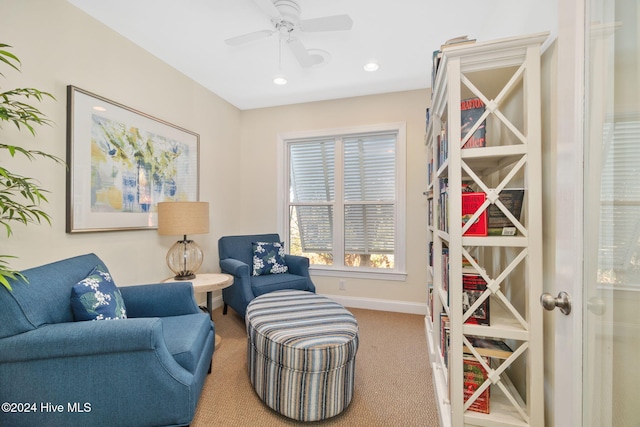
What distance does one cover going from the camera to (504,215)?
126cm

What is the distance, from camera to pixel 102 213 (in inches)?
82.1

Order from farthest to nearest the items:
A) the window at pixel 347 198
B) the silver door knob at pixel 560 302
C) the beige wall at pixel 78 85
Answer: the window at pixel 347 198 < the beige wall at pixel 78 85 < the silver door knob at pixel 560 302

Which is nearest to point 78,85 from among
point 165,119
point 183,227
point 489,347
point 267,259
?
point 165,119

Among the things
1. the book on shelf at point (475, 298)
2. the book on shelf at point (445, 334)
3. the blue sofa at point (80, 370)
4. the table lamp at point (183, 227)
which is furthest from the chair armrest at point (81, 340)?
the book on shelf at point (445, 334)

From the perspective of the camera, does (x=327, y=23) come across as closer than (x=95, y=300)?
No

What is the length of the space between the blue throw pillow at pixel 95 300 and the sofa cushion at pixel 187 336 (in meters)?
0.28

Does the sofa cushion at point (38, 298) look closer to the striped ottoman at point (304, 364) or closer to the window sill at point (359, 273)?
the striped ottoman at point (304, 364)

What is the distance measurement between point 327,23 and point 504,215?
153cm

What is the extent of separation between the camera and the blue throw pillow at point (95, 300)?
4.51 feet

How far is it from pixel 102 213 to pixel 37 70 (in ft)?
3.19

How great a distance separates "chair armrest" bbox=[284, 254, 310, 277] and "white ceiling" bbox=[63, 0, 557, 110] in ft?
6.45

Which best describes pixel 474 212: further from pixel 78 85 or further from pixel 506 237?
pixel 78 85

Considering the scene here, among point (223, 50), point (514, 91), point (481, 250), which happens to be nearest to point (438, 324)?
point (481, 250)

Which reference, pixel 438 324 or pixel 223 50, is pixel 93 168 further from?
pixel 438 324
